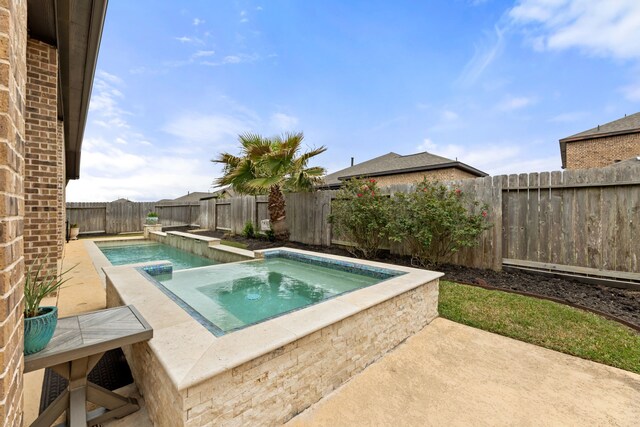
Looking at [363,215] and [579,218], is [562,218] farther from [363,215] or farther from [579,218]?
[363,215]

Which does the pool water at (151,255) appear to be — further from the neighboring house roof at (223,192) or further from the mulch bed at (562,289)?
the mulch bed at (562,289)

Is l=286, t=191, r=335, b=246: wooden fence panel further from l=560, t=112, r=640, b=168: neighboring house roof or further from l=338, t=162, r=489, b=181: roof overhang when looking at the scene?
l=560, t=112, r=640, b=168: neighboring house roof

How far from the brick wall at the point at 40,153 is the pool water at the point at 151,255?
11.0 ft

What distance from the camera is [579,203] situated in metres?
4.64

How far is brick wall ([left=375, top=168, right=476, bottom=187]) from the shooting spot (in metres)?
12.1

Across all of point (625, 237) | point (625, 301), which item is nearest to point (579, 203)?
point (625, 237)

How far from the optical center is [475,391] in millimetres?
2393

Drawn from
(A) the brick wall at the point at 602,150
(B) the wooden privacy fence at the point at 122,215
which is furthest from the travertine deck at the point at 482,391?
(A) the brick wall at the point at 602,150

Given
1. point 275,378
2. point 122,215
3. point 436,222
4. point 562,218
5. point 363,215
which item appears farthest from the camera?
point 122,215

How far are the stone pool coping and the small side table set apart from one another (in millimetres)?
214

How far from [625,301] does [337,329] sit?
4538 mm

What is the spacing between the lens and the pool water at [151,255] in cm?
799

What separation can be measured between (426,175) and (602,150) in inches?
438

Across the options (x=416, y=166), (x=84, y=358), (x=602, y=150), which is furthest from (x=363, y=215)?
(x=602, y=150)
